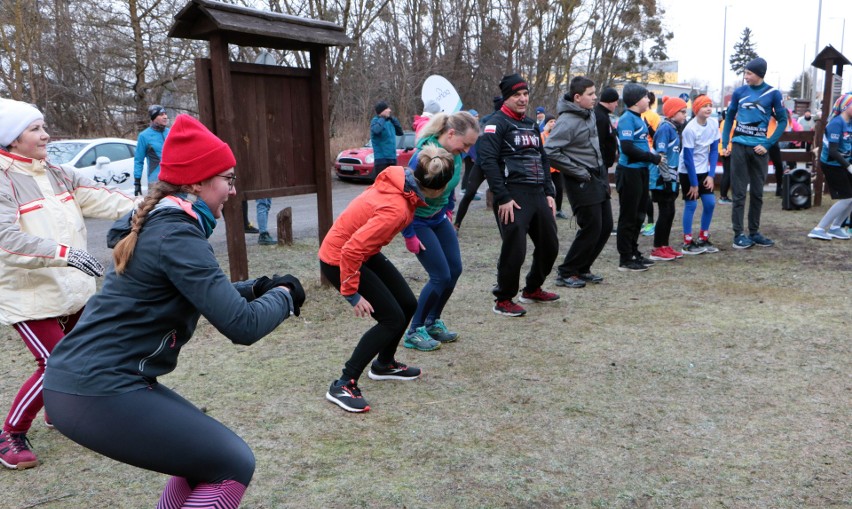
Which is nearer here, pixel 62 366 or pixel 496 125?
pixel 62 366

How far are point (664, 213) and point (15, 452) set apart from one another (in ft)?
22.9

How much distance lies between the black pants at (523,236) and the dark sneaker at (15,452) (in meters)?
3.73

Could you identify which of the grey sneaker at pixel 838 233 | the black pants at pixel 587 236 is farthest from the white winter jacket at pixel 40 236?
the grey sneaker at pixel 838 233

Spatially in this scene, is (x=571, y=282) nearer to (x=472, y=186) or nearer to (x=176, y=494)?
(x=472, y=186)

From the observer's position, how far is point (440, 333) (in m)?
5.48

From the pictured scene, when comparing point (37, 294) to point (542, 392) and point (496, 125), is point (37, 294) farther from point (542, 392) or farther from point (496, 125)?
point (496, 125)

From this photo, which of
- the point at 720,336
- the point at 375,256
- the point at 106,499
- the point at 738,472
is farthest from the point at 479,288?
the point at 106,499

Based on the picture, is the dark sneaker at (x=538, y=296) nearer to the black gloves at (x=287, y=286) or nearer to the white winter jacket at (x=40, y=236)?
the white winter jacket at (x=40, y=236)

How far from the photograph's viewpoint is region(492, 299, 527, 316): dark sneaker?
20.2 ft

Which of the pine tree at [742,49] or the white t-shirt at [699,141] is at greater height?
the pine tree at [742,49]

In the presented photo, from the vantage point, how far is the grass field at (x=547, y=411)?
324 cm

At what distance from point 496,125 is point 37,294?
3705 millimetres

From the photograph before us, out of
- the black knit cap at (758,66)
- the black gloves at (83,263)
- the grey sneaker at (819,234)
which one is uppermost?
the black knit cap at (758,66)

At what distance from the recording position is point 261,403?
432cm
